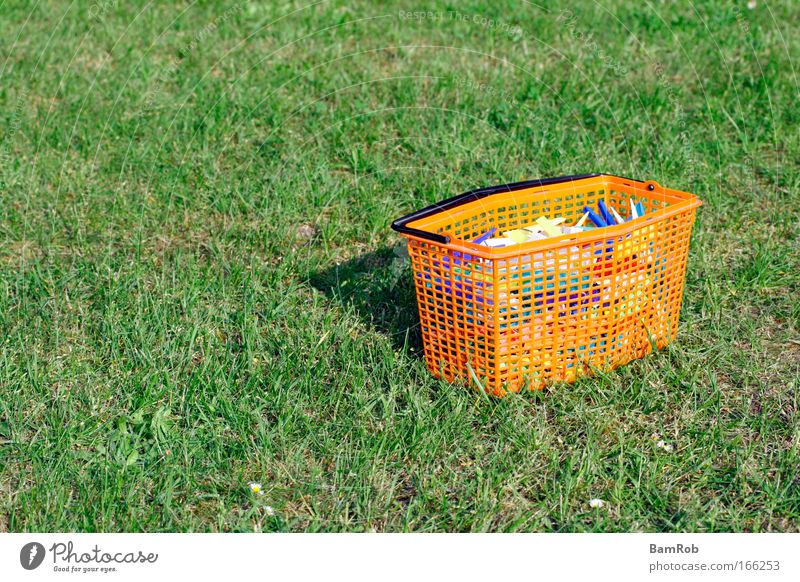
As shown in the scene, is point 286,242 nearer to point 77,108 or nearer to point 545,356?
point 545,356

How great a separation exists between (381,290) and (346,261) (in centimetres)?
30

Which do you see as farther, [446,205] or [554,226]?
[554,226]

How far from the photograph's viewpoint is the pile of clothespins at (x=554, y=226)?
292 centimetres

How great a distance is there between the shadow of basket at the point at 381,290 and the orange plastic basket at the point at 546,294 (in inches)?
7.4

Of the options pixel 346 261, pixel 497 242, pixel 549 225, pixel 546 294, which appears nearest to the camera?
pixel 546 294

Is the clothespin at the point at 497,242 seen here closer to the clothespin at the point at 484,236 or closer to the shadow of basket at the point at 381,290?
the clothespin at the point at 484,236

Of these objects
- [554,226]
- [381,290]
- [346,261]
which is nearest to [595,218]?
[554,226]

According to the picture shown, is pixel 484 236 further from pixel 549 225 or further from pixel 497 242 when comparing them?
pixel 549 225

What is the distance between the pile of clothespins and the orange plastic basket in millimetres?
89

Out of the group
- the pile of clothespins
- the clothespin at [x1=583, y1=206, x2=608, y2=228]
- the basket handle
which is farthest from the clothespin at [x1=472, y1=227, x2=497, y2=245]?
the clothespin at [x1=583, y1=206, x2=608, y2=228]

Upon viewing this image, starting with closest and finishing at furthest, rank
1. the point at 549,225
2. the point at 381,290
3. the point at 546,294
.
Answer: the point at 546,294, the point at 549,225, the point at 381,290

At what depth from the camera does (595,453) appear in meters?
2.55

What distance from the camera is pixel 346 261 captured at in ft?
11.5

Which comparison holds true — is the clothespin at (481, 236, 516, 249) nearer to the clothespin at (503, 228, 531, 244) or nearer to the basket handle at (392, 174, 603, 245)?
the clothespin at (503, 228, 531, 244)
